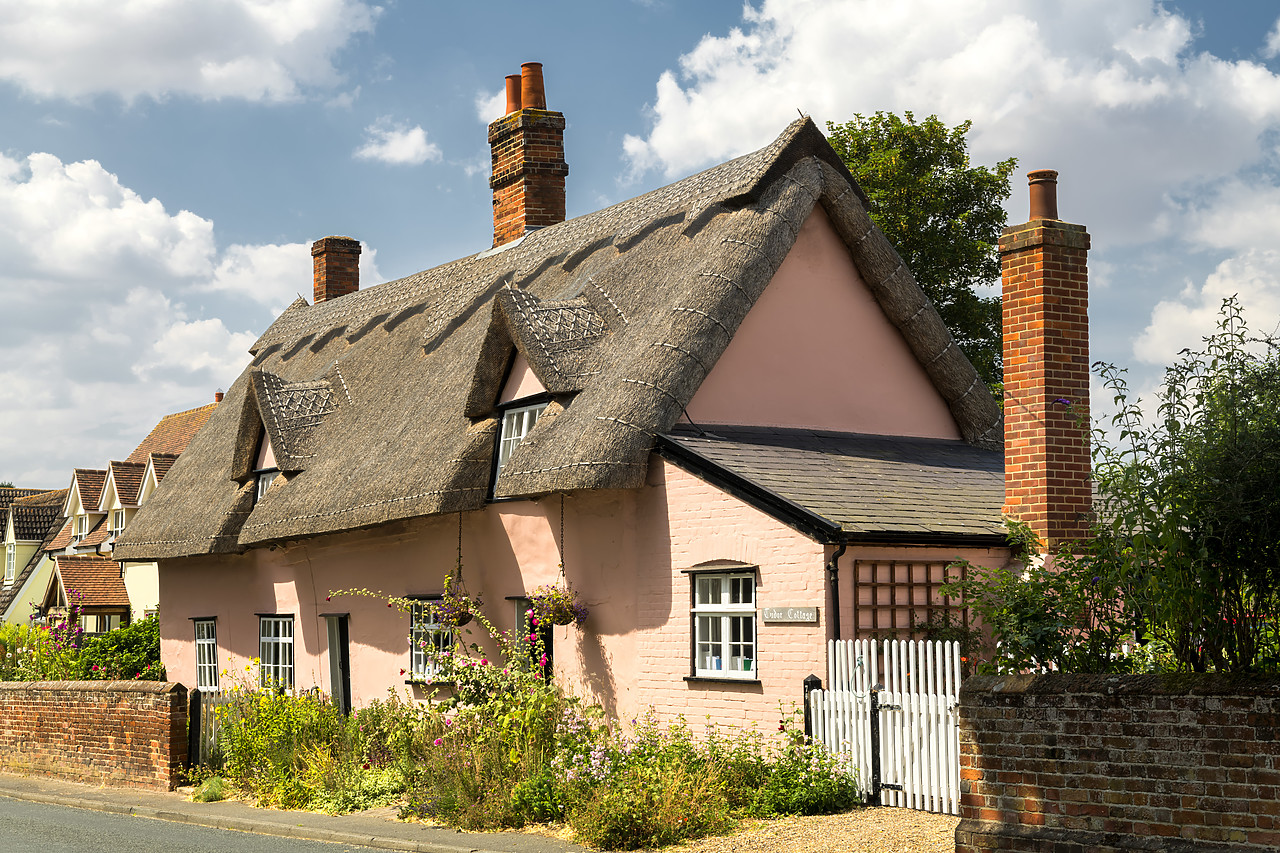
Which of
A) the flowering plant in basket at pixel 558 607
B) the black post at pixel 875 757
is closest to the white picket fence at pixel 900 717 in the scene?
the black post at pixel 875 757

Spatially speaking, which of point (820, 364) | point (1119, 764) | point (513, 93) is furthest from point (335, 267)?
point (1119, 764)

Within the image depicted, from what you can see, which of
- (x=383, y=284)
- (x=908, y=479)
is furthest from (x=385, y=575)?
(x=383, y=284)

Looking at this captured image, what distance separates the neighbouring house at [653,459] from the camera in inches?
501

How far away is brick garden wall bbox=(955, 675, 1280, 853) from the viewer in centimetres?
711

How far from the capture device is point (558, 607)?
14.3 m

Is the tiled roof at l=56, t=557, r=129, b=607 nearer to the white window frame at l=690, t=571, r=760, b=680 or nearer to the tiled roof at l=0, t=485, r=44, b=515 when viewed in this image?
the tiled roof at l=0, t=485, r=44, b=515

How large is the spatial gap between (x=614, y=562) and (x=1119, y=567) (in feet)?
22.6

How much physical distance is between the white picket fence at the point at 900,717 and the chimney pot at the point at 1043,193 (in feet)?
15.9

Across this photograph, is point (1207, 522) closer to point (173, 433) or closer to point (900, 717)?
point (900, 717)

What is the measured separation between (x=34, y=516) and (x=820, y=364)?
1636 inches

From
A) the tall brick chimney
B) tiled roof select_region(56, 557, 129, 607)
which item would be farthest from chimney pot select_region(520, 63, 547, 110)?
tiled roof select_region(56, 557, 129, 607)

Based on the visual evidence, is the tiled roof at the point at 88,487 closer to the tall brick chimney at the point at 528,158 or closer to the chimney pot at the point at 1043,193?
the tall brick chimney at the point at 528,158

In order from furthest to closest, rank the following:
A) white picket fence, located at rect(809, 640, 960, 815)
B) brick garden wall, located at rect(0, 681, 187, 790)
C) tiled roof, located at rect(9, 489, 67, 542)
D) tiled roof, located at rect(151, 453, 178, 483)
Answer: tiled roof, located at rect(9, 489, 67, 542)
tiled roof, located at rect(151, 453, 178, 483)
brick garden wall, located at rect(0, 681, 187, 790)
white picket fence, located at rect(809, 640, 960, 815)

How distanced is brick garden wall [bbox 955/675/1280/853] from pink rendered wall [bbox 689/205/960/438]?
6.90 metres
